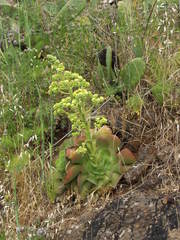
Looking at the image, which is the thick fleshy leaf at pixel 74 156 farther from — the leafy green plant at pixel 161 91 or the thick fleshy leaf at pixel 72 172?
the leafy green plant at pixel 161 91

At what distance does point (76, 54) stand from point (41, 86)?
32 centimetres

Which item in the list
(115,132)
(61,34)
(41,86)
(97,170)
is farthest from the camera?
(61,34)

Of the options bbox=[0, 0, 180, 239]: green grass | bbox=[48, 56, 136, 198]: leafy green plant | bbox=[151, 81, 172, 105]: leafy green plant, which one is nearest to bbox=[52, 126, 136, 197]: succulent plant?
bbox=[48, 56, 136, 198]: leafy green plant

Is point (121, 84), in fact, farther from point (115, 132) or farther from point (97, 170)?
point (97, 170)

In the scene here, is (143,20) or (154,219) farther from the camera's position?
(143,20)

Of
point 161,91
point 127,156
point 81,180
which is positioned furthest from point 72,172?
point 161,91

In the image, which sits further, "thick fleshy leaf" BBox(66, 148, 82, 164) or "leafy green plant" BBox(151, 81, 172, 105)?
"leafy green plant" BBox(151, 81, 172, 105)

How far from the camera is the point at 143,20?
298 cm

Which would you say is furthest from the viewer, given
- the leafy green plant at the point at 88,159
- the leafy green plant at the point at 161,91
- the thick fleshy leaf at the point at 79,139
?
the leafy green plant at the point at 161,91

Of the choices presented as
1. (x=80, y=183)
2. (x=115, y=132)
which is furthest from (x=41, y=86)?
(x=80, y=183)

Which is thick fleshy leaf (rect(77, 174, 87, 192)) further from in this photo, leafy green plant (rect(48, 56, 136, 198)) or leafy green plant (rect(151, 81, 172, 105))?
leafy green plant (rect(151, 81, 172, 105))

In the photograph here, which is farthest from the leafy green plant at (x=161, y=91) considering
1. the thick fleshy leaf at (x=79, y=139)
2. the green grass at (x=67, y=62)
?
the thick fleshy leaf at (x=79, y=139)

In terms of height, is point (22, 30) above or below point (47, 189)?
above

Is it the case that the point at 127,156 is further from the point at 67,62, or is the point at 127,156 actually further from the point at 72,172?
the point at 67,62
